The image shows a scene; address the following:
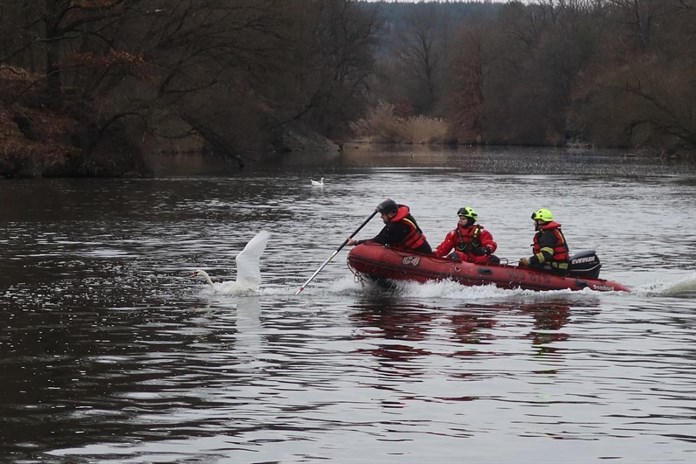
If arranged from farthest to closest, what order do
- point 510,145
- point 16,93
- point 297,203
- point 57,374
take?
point 510,145 < point 16,93 < point 297,203 < point 57,374

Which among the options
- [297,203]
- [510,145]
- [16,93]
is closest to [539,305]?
[297,203]

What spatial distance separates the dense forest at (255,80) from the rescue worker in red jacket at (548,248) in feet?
110

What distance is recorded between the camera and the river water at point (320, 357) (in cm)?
992

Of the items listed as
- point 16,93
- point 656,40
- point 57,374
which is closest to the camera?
point 57,374

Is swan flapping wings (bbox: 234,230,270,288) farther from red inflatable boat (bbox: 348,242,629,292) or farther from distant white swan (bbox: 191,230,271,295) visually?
red inflatable boat (bbox: 348,242,629,292)

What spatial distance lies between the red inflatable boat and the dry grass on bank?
337 ft

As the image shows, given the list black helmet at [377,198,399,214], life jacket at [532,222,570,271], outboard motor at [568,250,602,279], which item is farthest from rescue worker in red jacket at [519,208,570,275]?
black helmet at [377,198,399,214]

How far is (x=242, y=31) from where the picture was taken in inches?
2264

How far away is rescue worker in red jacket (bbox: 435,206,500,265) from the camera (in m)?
19.6

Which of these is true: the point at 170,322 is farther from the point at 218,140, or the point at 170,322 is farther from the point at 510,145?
the point at 510,145

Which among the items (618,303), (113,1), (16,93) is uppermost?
(113,1)

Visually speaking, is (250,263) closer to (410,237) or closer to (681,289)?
(410,237)

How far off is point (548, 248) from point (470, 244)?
1206mm

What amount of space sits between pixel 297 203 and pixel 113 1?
53.1 feet
